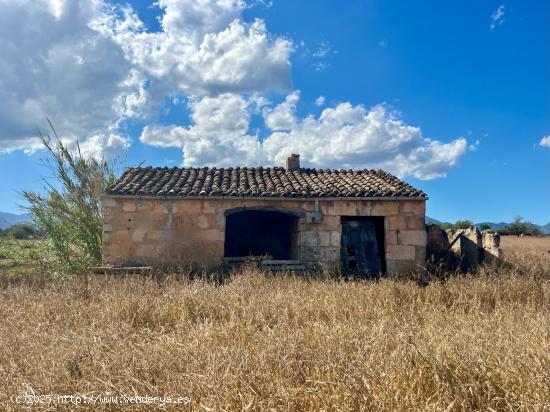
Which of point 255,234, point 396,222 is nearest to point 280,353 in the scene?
point 396,222

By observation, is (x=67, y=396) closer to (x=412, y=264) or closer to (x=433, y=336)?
(x=433, y=336)

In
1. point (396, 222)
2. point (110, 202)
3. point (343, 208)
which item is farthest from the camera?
point (396, 222)

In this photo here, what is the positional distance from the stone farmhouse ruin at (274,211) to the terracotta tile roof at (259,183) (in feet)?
0.09

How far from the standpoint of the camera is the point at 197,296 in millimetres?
5535

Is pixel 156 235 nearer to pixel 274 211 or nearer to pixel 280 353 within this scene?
pixel 274 211

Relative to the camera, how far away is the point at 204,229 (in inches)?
392

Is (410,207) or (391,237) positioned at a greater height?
(410,207)

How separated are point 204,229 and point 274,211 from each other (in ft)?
6.31

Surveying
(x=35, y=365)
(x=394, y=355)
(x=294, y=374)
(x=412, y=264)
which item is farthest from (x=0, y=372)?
(x=412, y=264)

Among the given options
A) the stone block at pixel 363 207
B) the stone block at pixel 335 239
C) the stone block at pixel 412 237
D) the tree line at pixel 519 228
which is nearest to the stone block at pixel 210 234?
the stone block at pixel 335 239

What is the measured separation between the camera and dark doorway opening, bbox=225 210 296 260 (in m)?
13.3

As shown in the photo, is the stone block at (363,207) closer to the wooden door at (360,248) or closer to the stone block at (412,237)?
the wooden door at (360,248)

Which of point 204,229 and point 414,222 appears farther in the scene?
point 414,222

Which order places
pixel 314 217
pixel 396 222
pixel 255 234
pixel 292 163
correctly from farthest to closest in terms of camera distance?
pixel 255 234, pixel 292 163, pixel 396 222, pixel 314 217
